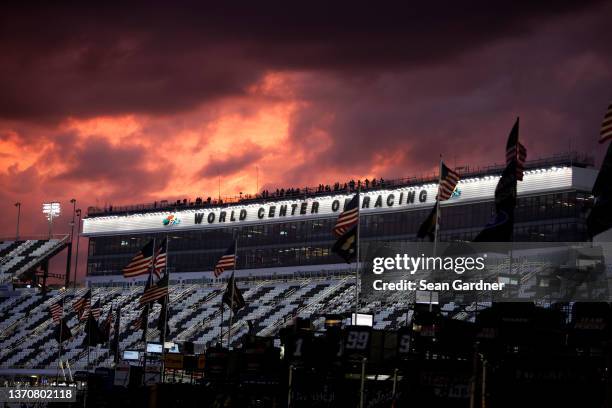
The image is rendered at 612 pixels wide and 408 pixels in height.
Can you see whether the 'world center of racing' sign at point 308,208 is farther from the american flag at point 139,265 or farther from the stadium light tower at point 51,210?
the american flag at point 139,265

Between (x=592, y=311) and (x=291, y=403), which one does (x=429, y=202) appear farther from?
(x=592, y=311)

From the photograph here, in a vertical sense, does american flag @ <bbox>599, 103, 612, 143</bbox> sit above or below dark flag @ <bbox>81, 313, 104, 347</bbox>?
above

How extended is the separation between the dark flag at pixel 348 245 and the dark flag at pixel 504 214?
11.4m

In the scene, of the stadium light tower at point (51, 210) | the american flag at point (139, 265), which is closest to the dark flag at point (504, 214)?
the american flag at point (139, 265)

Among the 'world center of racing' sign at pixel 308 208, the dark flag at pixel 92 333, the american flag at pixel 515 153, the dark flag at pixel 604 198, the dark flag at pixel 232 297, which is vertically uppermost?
the 'world center of racing' sign at pixel 308 208

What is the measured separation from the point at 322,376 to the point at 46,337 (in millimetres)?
Answer: 69211

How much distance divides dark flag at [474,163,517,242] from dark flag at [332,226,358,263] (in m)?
11.4

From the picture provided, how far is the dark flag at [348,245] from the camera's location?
173 ft

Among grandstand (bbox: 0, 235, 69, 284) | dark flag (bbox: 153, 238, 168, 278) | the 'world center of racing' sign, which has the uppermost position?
the 'world center of racing' sign

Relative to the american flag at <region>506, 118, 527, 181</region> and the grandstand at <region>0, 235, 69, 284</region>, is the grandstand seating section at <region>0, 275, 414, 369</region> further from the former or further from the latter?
the american flag at <region>506, 118, 527, 181</region>

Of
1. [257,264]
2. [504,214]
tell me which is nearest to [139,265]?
[504,214]

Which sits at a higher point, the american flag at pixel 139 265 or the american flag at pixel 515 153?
the american flag at pixel 515 153

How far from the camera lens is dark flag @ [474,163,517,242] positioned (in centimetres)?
4094

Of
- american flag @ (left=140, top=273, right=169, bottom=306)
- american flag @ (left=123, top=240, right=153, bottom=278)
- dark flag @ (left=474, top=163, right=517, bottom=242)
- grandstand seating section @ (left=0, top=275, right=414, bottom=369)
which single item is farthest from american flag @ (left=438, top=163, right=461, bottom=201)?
grandstand seating section @ (left=0, top=275, right=414, bottom=369)
